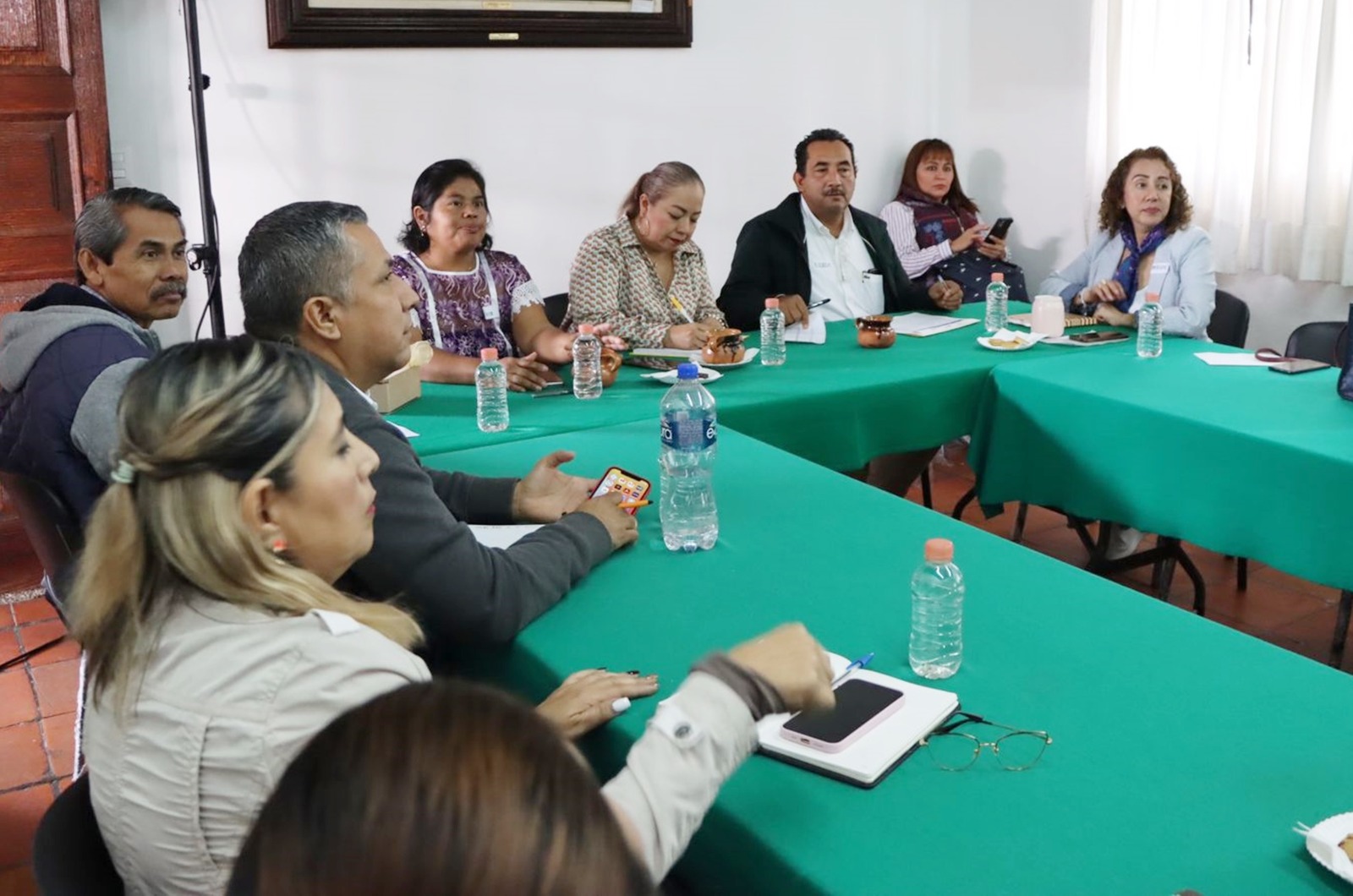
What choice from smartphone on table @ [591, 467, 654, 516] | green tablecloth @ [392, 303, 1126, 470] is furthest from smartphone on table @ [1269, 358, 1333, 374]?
smartphone on table @ [591, 467, 654, 516]

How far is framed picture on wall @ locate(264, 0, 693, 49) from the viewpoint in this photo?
412 cm

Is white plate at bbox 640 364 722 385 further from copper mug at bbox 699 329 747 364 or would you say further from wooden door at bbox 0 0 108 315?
wooden door at bbox 0 0 108 315

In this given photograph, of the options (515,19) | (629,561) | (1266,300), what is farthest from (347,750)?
(1266,300)

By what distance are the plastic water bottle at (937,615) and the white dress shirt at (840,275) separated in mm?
2626

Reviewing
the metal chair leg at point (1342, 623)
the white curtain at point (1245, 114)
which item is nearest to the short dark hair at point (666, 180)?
the metal chair leg at point (1342, 623)

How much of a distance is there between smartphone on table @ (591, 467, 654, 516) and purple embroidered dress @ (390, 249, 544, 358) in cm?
135

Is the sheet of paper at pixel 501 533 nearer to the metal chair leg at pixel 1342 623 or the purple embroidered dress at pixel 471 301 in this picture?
the purple embroidered dress at pixel 471 301

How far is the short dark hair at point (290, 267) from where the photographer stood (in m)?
1.79

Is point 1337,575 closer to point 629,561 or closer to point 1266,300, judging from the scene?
point 629,561

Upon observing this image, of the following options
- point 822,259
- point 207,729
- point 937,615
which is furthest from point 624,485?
point 822,259

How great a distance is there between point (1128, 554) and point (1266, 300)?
59.7 inches

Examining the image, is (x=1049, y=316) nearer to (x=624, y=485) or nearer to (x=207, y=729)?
(x=624, y=485)

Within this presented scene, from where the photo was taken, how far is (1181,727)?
133cm

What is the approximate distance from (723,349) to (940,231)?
2.23 meters
